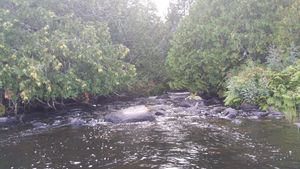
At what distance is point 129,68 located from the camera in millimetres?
24062

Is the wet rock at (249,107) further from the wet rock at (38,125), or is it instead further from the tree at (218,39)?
the wet rock at (38,125)

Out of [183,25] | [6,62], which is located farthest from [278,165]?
[183,25]

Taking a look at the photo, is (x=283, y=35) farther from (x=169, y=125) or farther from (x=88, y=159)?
(x=88, y=159)

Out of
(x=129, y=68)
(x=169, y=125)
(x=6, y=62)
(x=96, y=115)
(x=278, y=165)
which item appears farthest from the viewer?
(x=129, y=68)

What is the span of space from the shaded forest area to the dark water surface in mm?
1725

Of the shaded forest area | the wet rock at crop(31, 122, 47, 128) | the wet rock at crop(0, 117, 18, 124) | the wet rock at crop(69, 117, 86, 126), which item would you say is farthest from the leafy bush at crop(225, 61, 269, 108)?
the wet rock at crop(0, 117, 18, 124)

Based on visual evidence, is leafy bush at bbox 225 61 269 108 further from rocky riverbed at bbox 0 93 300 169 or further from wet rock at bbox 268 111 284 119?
wet rock at bbox 268 111 284 119

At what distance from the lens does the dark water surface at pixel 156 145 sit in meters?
11.1

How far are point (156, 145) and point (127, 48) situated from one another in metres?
12.1

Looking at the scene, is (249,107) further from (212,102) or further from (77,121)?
(77,121)

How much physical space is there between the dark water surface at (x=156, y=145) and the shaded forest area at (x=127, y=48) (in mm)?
1725

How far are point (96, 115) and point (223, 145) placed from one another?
9055 mm

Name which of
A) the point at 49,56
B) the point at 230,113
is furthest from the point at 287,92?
the point at 49,56

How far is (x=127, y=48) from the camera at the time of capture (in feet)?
80.3
